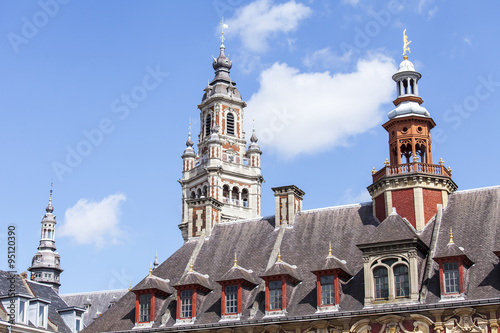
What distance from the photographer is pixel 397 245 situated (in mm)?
41906

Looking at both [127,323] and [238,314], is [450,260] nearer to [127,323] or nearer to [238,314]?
[238,314]

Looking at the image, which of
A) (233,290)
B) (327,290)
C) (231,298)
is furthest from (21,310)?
(327,290)

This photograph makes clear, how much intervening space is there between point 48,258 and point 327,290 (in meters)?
81.0

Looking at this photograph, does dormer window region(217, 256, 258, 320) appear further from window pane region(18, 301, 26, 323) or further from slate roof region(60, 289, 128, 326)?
slate roof region(60, 289, 128, 326)

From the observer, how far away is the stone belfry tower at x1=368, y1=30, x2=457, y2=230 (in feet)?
154

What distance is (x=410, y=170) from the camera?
47.7m

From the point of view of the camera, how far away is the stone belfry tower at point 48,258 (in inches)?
4500

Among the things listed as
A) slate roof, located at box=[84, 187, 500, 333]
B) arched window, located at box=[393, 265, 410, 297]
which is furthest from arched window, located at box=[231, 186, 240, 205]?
arched window, located at box=[393, 265, 410, 297]

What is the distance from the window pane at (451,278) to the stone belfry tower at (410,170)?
554 cm

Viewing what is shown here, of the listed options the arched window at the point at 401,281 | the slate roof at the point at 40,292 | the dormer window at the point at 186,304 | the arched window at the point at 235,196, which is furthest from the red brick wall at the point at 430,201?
the arched window at the point at 235,196

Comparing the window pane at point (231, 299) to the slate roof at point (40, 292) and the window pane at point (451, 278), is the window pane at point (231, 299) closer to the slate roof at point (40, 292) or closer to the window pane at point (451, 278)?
the window pane at point (451, 278)

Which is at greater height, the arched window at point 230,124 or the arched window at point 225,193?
the arched window at point 230,124

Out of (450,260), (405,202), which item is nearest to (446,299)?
(450,260)

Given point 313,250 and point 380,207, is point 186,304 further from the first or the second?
point 380,207
